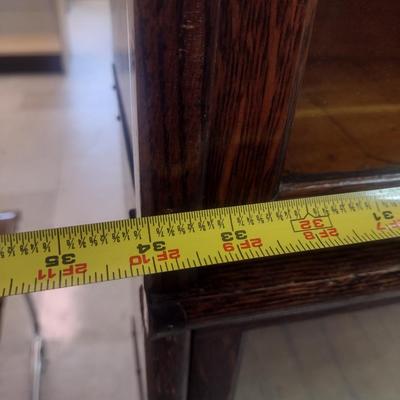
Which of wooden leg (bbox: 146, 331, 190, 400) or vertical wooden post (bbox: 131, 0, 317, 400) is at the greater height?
vertical wooden post (bbox: 131, 0, 317, 400)

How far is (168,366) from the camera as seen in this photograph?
1.25 ft

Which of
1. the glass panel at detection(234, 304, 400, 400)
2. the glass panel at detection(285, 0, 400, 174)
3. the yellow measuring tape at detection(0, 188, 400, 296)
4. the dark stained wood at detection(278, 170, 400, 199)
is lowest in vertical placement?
the glass panel at detection(234, 304, 400, 400)

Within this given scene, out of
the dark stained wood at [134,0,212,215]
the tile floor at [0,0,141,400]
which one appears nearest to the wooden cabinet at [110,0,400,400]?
the dark stained wood at [134,0,212,215]

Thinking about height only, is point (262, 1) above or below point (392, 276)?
above

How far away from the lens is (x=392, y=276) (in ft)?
1.16

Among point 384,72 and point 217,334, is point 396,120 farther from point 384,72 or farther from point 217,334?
point 217,334

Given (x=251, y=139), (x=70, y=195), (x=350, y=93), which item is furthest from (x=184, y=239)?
(x=70, y=195)

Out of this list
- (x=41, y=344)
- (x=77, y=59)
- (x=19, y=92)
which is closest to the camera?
(x=41, y=344)

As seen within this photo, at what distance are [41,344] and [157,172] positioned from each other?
2.68 ft

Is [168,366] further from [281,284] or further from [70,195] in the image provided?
[70,195]

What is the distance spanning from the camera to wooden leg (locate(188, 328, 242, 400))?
1.22ft

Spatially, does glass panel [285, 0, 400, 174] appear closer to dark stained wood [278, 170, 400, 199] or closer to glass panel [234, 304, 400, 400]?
dark stained wood [278, 170, 400, 199]

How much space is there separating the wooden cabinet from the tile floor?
0.31 meters

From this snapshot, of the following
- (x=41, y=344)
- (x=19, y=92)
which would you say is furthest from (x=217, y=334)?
(x=19, y=92)
